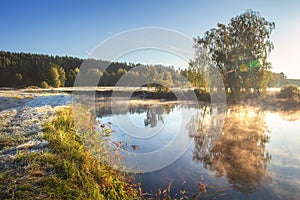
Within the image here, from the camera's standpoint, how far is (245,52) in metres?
20.6

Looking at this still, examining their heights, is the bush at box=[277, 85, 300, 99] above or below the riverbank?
above

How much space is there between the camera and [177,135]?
24.8 feet

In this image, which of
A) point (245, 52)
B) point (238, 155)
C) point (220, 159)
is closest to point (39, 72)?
point (245, 52)

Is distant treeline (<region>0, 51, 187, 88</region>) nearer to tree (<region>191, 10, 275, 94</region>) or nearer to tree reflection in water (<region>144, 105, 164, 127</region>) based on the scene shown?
tree (<region>191, 10, 275, 94</region>)

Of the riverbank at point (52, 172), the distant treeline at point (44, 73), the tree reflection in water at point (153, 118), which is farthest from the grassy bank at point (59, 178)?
the distant treeline at point (44, 73)

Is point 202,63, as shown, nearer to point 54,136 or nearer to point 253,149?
point 253,149

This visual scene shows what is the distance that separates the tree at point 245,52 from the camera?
2045cm

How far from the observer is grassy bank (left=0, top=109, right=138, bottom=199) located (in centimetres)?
264

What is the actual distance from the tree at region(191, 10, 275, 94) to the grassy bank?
20.0m

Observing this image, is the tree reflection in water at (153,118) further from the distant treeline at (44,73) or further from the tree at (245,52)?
the distant treeline at (44,73)

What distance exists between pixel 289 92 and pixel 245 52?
6328 millimetres

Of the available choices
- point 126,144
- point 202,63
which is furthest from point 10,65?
point 126,144

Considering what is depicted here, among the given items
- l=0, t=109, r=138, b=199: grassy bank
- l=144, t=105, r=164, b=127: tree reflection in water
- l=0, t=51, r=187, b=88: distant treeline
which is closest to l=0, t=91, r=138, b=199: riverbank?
l=0, t=109, r=138, b=199: grassy bank

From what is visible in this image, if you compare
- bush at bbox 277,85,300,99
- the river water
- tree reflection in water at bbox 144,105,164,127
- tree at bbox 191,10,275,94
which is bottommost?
the river water
